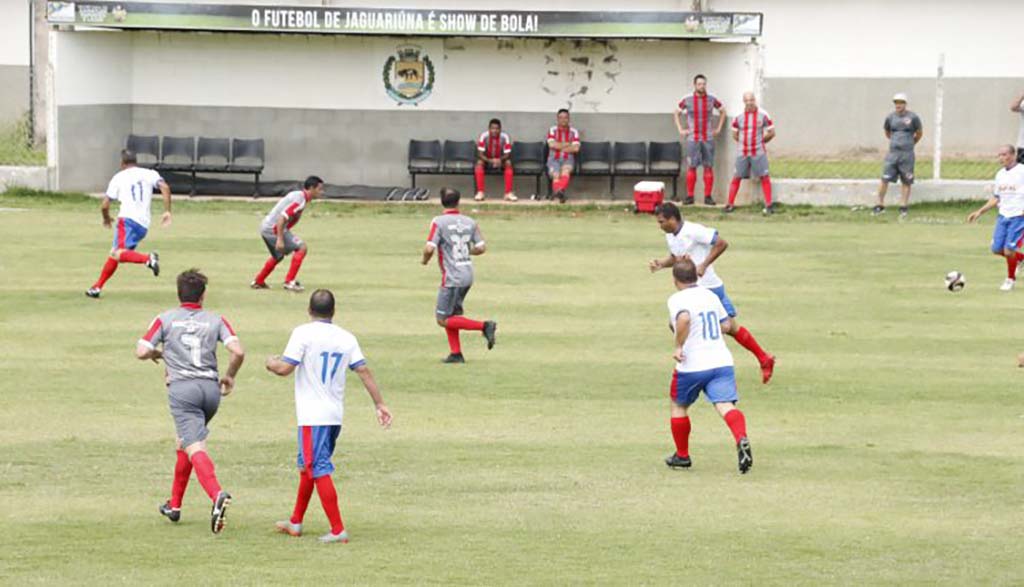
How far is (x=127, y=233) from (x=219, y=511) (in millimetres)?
12231

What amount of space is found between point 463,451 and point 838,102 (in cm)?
2990

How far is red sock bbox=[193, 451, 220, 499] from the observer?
11477 millimetres

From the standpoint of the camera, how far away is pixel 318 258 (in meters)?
26.6

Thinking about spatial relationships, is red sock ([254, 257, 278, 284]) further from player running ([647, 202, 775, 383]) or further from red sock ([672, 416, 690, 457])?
red sock ([672, 416, 690, 457])

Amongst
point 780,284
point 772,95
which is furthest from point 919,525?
point 772,95

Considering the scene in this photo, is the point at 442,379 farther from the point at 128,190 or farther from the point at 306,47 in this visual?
the point at 306,47

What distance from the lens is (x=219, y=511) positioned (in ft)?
36.8

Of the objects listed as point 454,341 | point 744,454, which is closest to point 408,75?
point 454,341

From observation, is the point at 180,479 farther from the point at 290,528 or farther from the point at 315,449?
the point at 315,449

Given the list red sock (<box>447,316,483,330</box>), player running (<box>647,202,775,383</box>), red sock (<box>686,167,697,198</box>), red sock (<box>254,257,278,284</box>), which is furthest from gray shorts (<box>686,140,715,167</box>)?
player running (<box>647,202,775,383</box>)

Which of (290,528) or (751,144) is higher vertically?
(751,144)

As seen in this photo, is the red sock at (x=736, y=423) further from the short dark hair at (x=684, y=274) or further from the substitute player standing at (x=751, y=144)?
the substitute player standing at (x=751, y=144)

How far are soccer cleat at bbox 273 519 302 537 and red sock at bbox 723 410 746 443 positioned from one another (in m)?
3.59

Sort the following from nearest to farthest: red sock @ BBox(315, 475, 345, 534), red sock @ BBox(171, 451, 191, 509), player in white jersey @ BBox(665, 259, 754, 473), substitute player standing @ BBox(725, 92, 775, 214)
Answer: red sock @ BBox(315, 475, 345, 534) → red sock @ BBox(171, 451, 191, 509) → player in white jersey @ BBox(665, 259, 754, 473) → substitute player standing @ BBox(725, 92, 775, 214)
